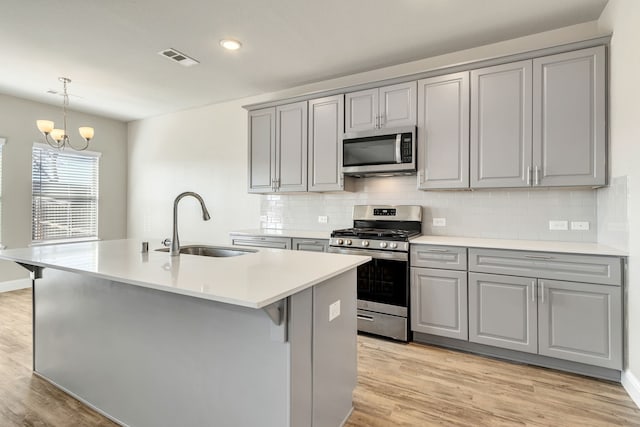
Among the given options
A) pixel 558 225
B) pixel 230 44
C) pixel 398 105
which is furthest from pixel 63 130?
pixel 558 225

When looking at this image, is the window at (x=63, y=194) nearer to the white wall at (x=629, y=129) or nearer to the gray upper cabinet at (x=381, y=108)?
the gray upper cabinet at (x=381, y=108)

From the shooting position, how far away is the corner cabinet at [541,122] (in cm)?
248

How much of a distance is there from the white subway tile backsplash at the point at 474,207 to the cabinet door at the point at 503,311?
25.7 inches

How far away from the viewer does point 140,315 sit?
1777 mm

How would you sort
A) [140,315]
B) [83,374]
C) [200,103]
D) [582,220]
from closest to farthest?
[140,315], [83,374], [582,220], [200,103]

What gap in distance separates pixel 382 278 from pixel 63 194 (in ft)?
16.9

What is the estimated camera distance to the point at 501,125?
279 cm

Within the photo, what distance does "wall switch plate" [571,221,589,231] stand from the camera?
2.77m

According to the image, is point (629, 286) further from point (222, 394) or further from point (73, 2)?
point (73, 2)

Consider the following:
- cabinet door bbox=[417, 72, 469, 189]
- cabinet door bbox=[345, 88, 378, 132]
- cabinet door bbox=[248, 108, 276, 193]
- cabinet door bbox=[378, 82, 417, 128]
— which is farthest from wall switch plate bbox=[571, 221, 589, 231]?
cabinet door bbox=[248, 108, 276, 193]

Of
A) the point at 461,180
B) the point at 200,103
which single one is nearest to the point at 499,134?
the point at 461,180

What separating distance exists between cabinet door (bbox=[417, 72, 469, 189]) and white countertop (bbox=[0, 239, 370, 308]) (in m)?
1.54

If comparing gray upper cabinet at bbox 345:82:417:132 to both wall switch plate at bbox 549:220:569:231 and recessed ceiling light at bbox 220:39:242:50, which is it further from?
wall switch plate at bbox 549:220:569:231

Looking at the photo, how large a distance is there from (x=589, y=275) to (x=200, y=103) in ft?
16.1
